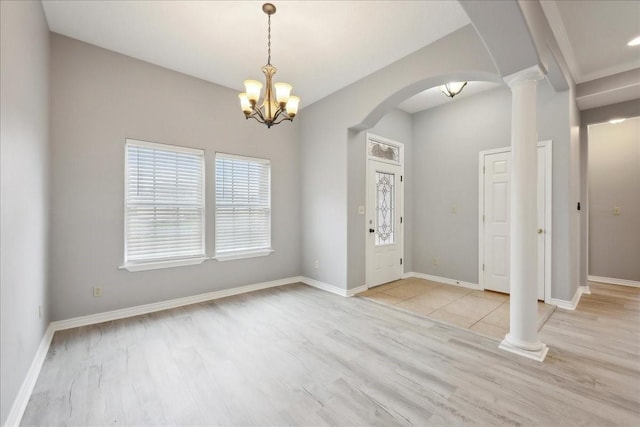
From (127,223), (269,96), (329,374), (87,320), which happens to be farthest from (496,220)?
(87,320)

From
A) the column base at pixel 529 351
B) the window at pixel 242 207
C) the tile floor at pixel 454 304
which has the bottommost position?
the tile floor at pixel 454 304

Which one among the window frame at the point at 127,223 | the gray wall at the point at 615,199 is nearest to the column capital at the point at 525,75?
the window frame at the point at 127,223

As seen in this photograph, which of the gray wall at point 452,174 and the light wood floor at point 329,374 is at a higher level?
the gray wall at point 452,174

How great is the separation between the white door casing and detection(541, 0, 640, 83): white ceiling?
249cm

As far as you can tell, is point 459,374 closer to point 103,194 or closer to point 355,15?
point 355,15

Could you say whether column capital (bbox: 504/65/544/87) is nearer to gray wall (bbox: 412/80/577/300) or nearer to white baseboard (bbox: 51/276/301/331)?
gray wall (bbox: 412/80/577/300)

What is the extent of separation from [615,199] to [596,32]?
357 cm

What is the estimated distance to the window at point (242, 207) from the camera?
4.07 m

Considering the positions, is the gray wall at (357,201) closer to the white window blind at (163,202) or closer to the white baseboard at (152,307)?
the white baseboard at (152,307)

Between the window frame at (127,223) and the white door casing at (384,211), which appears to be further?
the white door casing at (384,211)

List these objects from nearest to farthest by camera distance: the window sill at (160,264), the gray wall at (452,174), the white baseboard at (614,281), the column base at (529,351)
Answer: the column base at (529,351) → the window sill at (160,264) → the gray wall at (452,174) → the white baseboard at (614,281)

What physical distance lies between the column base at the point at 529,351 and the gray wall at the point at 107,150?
3557 mm

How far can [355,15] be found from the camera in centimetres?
263

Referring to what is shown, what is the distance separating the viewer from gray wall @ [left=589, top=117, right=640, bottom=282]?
4.63m
